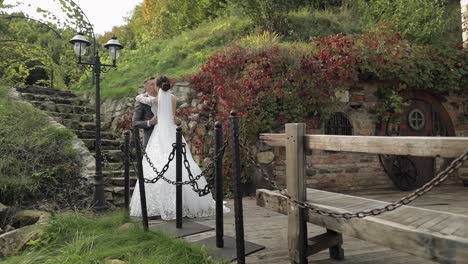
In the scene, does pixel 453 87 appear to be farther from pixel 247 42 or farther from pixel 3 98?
pixel 3 98

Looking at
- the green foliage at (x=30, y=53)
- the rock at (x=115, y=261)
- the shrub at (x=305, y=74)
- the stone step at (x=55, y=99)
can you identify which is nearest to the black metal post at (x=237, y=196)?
the rock at (x=115, y=261)

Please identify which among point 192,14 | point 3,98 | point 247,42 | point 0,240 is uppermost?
point 192,14

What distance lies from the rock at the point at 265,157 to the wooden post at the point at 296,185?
4.58 metres

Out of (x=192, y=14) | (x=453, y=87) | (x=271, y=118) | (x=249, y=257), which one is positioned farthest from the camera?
(x=192, y=14)

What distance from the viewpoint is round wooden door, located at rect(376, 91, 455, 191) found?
8367mm

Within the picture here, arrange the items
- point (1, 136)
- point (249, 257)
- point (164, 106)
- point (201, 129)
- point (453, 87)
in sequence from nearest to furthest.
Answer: point (249, 257) → point (164, 106) → point (1, 136) → point (201, 129) → point (453, 87)

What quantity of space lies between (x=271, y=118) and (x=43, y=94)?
5939mm

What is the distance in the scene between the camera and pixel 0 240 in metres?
4.10

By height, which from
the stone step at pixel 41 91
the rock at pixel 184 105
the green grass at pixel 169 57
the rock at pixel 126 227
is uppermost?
the green grass at pixel 169 57

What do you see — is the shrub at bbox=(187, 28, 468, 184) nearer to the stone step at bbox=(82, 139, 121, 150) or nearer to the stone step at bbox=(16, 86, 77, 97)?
the stone step at bbox=(82, 139, 121, 150)

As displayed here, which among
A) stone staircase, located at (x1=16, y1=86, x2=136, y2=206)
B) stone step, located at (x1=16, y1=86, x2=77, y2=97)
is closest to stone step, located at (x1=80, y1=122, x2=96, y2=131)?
stone staircase, located at (x1=16, y1=86, x2=136, y2=206)

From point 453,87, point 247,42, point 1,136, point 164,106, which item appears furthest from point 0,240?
point 453,87

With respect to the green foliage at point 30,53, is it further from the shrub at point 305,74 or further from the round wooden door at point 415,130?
the round wooden door at point 415,130

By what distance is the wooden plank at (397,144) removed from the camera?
188cm
